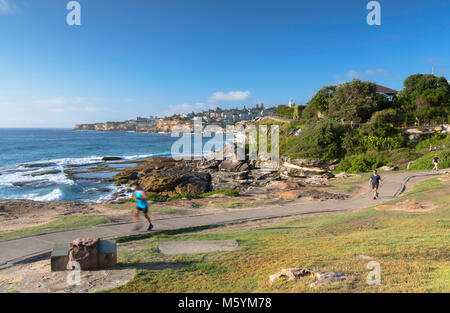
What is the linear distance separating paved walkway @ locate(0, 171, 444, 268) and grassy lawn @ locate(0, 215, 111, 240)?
511mm

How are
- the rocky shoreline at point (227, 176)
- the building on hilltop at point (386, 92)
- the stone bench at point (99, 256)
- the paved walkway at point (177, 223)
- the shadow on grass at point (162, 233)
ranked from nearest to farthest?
1. the stone bench at point (99, 256)
2. the paved walkway at point (177, 223)
3. the shadow on grass at point (162, 233)
4. the rocky shoreline at point (227, 176)
5. the building on hilltop at point (386, 92)

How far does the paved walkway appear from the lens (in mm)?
7844

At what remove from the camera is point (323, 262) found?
20.0 feet

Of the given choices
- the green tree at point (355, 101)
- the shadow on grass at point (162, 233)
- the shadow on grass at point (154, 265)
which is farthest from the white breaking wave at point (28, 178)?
the green tree at point (355, 101)

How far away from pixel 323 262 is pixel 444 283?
206 centimetres

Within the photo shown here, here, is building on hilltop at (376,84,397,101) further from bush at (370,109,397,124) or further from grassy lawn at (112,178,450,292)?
grassy lawn at (112,178,450,292)

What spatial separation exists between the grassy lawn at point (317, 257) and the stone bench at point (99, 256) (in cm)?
36

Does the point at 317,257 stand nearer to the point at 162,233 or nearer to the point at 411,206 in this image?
the point at 162,233

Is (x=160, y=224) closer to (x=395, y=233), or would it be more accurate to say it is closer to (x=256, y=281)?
(x=256, y=281)

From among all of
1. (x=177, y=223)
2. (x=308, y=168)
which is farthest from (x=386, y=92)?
(x=177, y=223)

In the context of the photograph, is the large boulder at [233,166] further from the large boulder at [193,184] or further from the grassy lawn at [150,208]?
the grassy lawn at [150,208]

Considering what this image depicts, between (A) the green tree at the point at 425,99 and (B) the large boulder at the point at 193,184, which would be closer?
(B) the large boulder at the point at 193,184

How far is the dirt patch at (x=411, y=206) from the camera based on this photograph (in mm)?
11633

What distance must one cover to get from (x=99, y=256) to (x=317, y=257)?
4.54 meters
